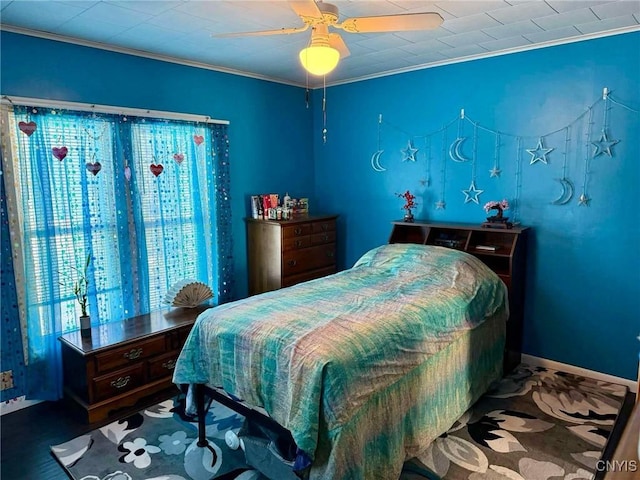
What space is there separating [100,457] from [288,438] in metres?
1.21

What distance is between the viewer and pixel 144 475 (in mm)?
2330

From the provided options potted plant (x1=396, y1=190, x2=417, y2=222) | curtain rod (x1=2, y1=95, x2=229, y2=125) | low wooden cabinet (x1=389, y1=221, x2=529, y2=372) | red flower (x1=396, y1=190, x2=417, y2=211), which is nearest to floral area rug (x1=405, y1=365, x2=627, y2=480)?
low wooden cabinet (x1=389, y1=221, x2=529, y2=372)

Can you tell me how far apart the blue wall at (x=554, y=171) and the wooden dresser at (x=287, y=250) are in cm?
84

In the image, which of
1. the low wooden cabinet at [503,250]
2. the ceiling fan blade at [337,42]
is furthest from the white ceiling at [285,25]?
the low wooden cabinet at [503,250]

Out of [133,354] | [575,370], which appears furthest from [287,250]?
[575,370]

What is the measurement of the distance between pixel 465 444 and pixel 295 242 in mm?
2265

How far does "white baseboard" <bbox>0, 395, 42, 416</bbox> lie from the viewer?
2.92 meters

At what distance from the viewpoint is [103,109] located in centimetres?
316

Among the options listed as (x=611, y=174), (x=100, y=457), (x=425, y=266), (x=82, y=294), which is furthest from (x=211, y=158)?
(x=611, y=174)

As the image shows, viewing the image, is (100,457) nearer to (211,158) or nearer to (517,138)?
(211,158)

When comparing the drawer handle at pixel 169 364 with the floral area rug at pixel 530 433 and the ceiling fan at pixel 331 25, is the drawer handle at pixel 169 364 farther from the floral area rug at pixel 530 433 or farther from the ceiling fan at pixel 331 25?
the ceiling fan at pixel 331 25

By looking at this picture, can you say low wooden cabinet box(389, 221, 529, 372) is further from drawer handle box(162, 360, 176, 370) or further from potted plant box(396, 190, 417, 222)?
drawer handle box(162, 360, 176, 370)

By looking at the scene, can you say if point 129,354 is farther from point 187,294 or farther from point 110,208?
point 110,208

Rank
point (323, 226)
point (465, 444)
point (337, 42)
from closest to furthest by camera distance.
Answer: point (337, 42) < point (465, 444) < point (323, 226)
